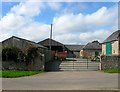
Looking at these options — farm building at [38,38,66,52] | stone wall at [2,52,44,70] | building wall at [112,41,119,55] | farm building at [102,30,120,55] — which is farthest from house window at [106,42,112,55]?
farm building at [38,38,66,52]

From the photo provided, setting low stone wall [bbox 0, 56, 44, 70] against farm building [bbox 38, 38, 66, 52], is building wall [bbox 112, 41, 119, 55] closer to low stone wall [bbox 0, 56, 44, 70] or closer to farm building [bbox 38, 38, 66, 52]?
low stone wall [bbox 0, 56, 44, 70]

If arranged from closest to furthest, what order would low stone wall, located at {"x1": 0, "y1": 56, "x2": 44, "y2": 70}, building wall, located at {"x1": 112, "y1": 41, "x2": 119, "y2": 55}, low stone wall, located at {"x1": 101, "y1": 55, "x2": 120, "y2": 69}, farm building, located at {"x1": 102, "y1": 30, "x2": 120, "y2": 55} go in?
low stone wall, located at {"x1": 0, "y1": 56, "x2": 44, "y2": 70} → low stone wall, located at {"x1": 101, "y1": 55, "x2": 120, "y2": 69} → building wall, located at {"x1": 112, "y1": 41, "x2": 119, "y2": 55} → farm building, located at {"x1": 102, "y1": 30, "x2": 120, "y2": 55}

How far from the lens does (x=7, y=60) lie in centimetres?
2975

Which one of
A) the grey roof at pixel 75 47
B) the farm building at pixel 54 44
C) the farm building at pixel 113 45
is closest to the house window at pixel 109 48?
the farm building at pixel 113 45

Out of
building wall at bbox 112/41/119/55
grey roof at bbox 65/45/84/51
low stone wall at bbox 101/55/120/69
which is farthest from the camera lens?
grey roof at bbox 65/45/84/51

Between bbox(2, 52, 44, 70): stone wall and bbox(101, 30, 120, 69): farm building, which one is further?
bbox(101, 30, 120, 69): farm building

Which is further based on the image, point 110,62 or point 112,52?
point 112,52

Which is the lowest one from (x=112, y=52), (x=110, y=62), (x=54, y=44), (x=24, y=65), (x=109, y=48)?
(x=24, y=65)

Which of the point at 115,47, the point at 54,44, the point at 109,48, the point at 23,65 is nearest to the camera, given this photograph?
the point at 23,65

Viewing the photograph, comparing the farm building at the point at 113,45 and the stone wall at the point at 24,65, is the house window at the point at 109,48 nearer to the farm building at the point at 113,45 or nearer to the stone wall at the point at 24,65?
the farm building at the point at 113,45

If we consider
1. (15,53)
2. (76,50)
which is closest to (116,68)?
(15,53)

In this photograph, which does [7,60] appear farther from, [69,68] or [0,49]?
[69,68]

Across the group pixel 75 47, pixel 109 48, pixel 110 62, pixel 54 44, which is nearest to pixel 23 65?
pixel 110 62

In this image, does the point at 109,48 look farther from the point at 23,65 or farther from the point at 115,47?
the point at 23,65
